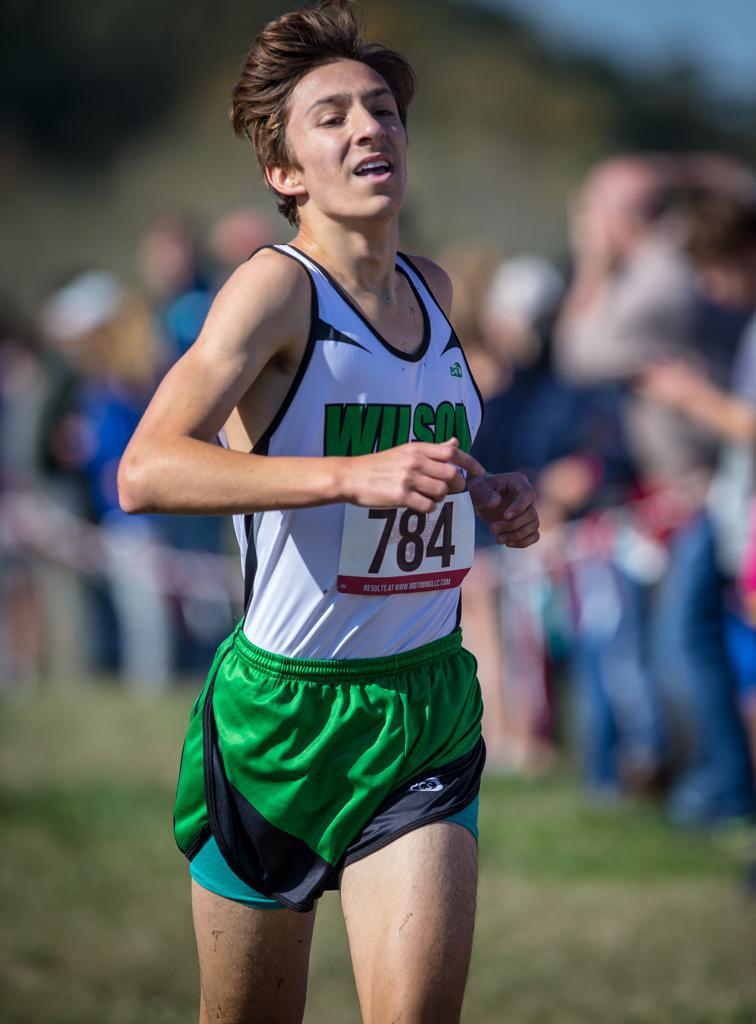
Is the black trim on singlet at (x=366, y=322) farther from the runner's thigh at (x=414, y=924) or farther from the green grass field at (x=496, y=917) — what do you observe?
the green grass field at (x=496, y=917)

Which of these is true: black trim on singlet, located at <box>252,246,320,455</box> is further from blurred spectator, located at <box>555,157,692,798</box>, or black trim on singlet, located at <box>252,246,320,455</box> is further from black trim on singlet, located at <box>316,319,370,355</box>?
blurred spectator, located at <box>555,157,692,798</box>

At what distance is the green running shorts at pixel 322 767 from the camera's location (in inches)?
113

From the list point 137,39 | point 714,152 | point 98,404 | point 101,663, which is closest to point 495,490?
point 98,404

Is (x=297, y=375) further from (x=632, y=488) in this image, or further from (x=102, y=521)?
(x=102, y=521)

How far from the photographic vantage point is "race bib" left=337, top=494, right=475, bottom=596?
290 centimetres

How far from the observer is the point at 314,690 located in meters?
2.92

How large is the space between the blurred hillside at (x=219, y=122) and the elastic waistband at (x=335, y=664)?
13697mm

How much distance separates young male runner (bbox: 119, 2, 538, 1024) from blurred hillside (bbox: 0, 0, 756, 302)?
44.3ft

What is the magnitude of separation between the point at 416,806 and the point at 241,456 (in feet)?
2.54

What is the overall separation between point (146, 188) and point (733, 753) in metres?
15.1

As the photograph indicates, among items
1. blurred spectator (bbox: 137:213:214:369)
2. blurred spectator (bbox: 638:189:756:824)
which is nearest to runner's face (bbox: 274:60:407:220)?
blurred spectator (bbox: 638:189:756:824)

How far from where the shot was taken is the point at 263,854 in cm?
291

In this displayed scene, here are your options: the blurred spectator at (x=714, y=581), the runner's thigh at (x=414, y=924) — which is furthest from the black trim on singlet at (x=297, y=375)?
the blurred spectator at (x=714, y=581)

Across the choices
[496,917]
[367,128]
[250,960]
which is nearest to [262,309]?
[367,128]
